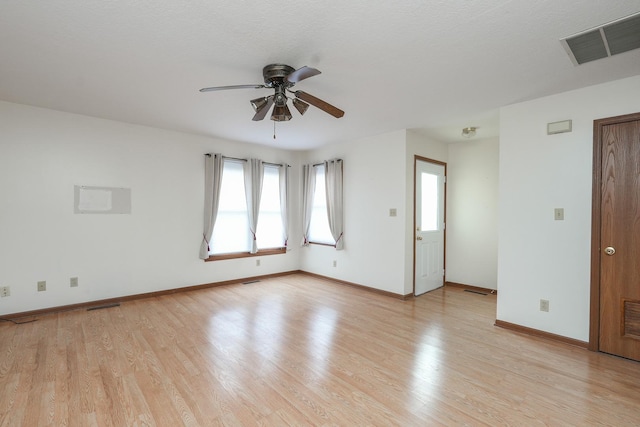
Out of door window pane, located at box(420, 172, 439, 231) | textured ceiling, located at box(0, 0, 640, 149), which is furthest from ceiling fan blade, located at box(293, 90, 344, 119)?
door window pane, located at box(420, 172, 439, 231)

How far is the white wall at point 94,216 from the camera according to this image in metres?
3.51

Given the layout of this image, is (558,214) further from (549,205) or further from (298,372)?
(298,372)

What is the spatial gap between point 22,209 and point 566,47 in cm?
564

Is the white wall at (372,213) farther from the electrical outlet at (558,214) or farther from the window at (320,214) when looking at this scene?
the electrical outlet at (558,214)

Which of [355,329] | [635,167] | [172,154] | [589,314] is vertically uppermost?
[172,154]

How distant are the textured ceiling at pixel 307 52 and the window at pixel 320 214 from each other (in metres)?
2.16

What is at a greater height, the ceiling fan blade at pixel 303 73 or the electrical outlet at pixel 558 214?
the ceiling fan blade at pixel 303 73

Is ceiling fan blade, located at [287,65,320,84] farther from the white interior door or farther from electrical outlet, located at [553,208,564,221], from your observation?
the white interior door

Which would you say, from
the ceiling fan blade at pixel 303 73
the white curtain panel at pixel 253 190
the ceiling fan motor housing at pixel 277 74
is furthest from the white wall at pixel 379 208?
the ceiling fan blade at pixel 303 73

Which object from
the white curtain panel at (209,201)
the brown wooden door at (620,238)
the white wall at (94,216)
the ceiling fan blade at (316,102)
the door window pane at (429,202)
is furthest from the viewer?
the white curtain panel at (209,201)

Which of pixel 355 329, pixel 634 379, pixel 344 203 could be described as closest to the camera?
pixel 634 379

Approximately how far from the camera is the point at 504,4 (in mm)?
1731

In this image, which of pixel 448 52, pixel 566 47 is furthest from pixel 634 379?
pixel 448 52

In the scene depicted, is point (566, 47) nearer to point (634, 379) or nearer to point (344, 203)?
point (634, 379)
